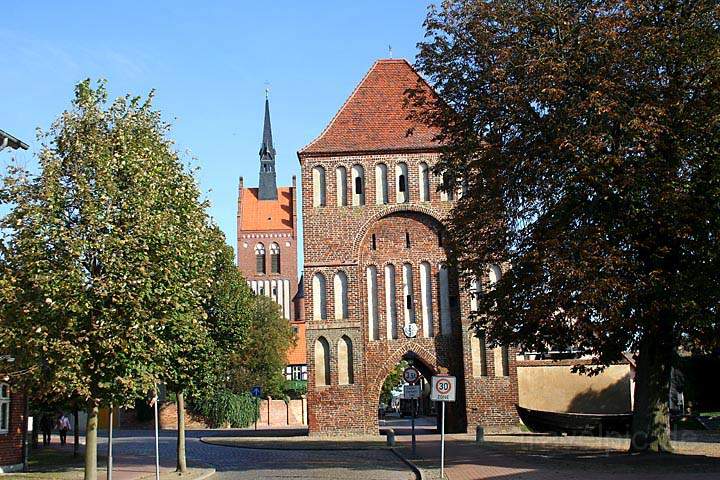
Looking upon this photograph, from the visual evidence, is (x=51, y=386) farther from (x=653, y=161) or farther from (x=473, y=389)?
(x=473, y=389)

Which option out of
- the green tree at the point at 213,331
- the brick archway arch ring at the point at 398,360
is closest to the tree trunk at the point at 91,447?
the green tree at the point at 213,331

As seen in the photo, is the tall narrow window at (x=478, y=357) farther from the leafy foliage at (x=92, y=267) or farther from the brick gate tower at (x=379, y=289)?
the leafy foliage at (x=92, y=267)

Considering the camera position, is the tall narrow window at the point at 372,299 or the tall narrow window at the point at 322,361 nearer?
the tall narrow window at the point at 322,361

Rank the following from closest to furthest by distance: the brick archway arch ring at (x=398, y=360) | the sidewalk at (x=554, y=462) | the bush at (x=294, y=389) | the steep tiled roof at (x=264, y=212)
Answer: the sidewalk at (x=554, y=462) < the brick archway arch ring at (x=398, y=360) < the bush at (x=294, y=389) < the steep tiled roof at (x=264, y=212)

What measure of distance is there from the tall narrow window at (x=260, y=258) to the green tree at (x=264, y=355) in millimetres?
38032

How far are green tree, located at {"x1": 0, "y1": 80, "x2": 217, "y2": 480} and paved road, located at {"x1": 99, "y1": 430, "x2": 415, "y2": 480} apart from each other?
184 inches

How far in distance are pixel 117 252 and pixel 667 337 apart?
12230 millimetres

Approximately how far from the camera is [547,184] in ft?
64.6

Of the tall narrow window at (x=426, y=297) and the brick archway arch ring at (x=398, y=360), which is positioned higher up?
the tall narrow window at (x=426, y=297)

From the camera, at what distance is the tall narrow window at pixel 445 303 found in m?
36.4

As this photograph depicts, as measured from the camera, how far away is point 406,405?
78250 millimetres

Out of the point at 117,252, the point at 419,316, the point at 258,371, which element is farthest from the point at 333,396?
the point at 258,371

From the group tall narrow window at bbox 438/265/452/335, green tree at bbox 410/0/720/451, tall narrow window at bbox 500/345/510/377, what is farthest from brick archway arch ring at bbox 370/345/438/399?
green tree at bbox 410/0/720/451

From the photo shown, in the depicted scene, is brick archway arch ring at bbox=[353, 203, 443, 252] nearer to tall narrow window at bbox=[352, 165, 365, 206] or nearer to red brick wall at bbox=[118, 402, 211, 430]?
tall narrow window at bbox=[352, 165, 365, 206]
